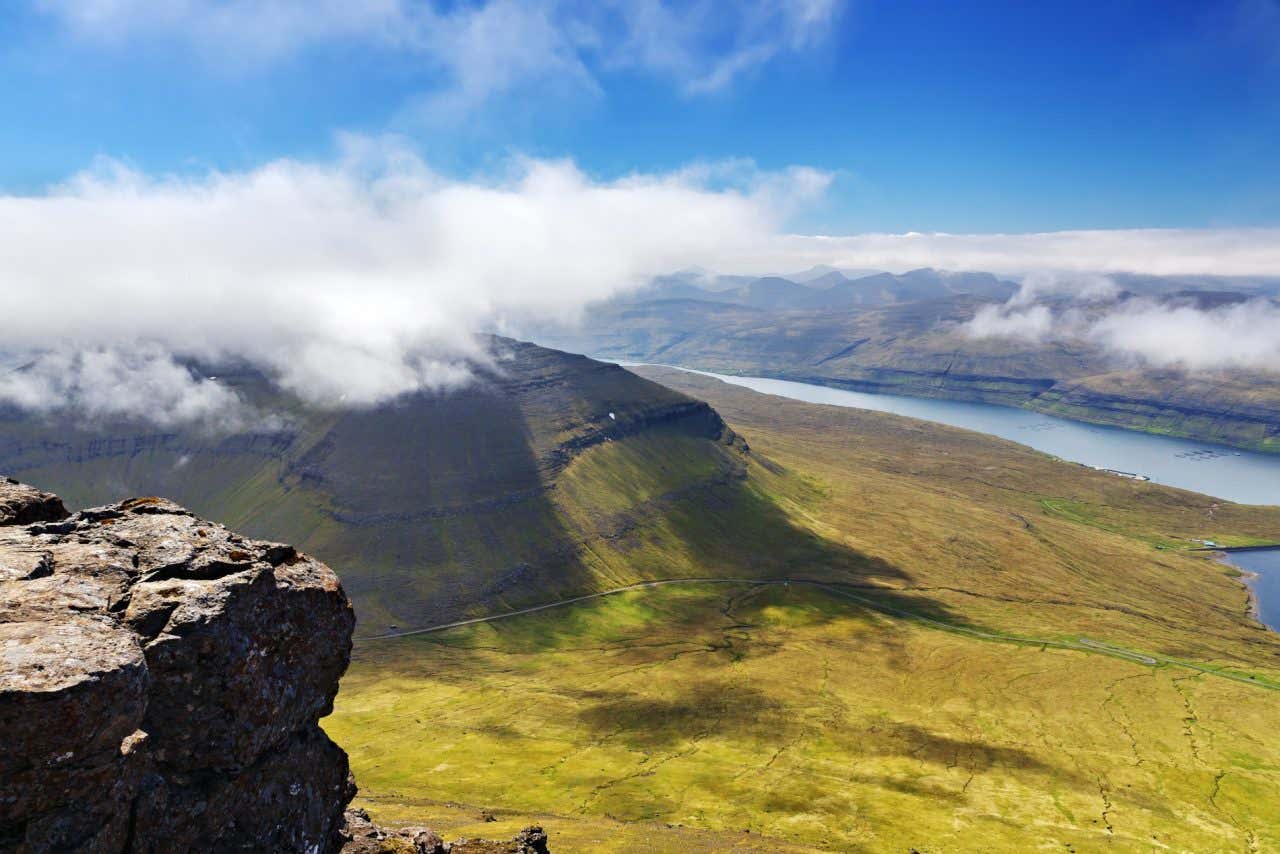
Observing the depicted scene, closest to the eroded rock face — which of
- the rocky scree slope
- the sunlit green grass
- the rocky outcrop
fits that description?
the rocky scree slope

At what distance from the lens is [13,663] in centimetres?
2161

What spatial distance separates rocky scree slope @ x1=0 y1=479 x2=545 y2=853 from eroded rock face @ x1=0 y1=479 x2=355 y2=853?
2.6 inches

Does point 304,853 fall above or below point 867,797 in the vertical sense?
above

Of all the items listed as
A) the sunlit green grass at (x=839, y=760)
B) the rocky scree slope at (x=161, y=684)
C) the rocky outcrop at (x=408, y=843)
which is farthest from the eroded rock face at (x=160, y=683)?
the sunlit green grass at (x=839, y=760)

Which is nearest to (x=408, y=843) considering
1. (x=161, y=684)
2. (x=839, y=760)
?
(x=161, y=684)

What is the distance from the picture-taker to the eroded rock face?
21797 millimetres

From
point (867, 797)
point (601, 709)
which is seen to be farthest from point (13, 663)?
point (601, 709)

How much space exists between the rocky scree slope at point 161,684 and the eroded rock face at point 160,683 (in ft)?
0.21

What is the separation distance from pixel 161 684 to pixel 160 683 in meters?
0.06

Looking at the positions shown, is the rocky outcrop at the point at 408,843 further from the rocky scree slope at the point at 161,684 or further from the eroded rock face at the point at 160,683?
the eroded rock face at the point at 160,683

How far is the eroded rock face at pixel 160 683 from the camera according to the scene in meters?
21.8

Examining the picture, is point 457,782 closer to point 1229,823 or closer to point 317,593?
point 317,593

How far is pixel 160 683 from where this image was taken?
27.1 metres

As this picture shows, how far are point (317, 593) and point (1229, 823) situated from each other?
179 m
